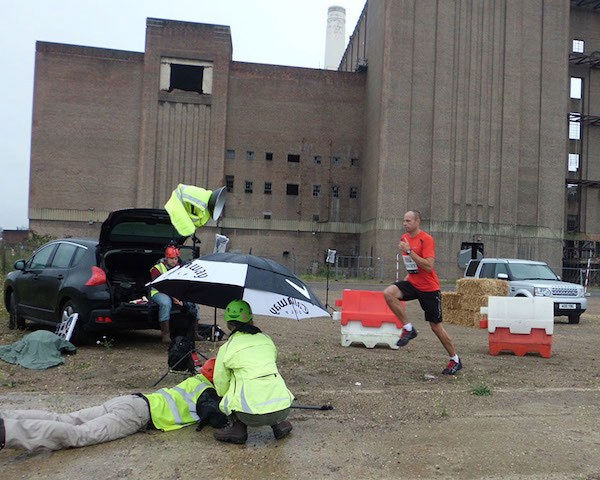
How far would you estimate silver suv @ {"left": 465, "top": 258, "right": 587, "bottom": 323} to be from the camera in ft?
51.0

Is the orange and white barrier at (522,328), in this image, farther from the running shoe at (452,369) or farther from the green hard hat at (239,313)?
the green hard hat at (239,313)

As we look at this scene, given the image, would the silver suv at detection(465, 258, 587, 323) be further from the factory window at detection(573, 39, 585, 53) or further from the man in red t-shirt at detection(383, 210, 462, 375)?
the factory window at detection(573, 39, 585, 53)

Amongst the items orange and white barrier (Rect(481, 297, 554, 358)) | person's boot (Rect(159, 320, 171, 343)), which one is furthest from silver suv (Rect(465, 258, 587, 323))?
person's boot (Rect(159, 320, 171, 343))

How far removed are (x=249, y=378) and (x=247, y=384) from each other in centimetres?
5

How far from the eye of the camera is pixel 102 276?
837 centimetres

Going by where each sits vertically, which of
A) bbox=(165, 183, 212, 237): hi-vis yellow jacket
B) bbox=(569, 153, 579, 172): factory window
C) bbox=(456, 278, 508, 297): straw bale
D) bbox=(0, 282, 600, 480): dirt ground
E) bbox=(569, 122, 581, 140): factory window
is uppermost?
bbox=(569, 122, 581, 140): factory window

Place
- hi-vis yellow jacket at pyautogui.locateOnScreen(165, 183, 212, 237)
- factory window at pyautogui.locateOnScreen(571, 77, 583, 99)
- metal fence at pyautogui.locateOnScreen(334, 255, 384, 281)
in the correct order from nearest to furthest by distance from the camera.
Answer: hi-vis yellow jacket at pyautogui.locateOnScreen(165, 183, 212, 237) → metal fence at pyautogui.locateOnScreen(334, 255, 384, 281) → factory window at pyautogui.locateOnScreen(571, 77, 583, 99)

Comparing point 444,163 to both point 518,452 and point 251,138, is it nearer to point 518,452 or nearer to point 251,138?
point 251,138

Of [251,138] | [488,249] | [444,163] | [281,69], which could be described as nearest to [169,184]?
[251,138]

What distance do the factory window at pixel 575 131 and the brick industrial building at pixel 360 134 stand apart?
0.13 m

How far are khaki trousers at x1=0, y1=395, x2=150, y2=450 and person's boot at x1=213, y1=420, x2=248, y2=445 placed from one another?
0.64m

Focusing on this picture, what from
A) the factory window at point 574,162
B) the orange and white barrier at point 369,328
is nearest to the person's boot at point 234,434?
the orange and white barrier at point 369,328

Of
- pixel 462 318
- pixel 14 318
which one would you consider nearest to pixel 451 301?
pixel 462 318

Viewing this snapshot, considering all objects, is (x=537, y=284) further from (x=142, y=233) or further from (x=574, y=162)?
(x=574, y=162)
